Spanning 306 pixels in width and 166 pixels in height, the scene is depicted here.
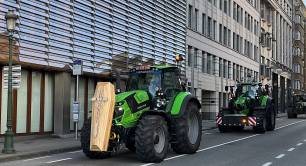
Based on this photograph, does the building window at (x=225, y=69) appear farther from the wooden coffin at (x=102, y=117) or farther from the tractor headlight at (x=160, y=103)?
the wooden coffin at (x=102, y=117)

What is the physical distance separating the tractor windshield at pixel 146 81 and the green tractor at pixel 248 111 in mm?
11950

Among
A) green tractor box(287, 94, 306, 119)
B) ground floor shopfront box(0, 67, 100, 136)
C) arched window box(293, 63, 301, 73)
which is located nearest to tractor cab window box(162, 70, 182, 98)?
ground floor shopfront box(0, 67, 100, 136)

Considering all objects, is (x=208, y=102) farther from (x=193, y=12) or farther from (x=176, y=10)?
(x=176, y=10)

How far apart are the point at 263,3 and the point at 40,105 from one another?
57.3 meters

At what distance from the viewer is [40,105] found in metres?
21.6

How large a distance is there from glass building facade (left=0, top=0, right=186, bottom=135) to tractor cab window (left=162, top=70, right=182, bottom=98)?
20.8 feet

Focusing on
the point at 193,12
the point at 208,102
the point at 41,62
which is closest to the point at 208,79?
the point at 208,102

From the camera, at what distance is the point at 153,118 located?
1429cm

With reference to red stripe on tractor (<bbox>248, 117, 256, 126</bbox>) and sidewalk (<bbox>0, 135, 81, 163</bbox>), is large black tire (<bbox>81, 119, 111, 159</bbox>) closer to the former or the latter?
sidewalk (<bbox>0, 135, 81, 163</bbox>)

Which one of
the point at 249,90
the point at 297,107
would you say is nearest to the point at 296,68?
the point at 297,107

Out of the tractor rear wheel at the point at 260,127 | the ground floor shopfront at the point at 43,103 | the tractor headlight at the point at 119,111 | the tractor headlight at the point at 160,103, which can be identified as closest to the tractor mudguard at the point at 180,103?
the tractor headlight at the point at 160,103

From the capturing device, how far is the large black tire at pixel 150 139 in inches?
543

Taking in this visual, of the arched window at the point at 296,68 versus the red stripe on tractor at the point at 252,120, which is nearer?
the red stripe on tractor at the point at 252,120

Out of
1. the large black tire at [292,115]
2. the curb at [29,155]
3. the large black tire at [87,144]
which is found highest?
the large black tire at [87,144]
